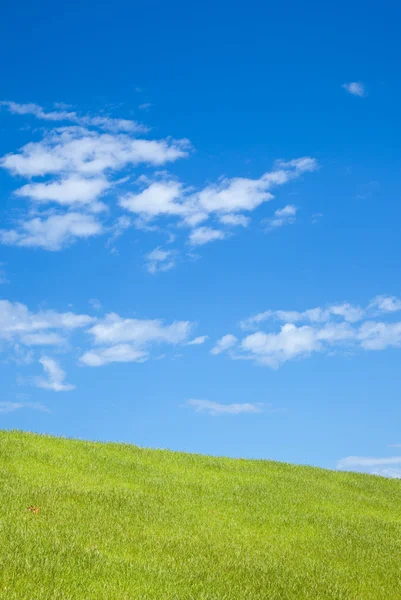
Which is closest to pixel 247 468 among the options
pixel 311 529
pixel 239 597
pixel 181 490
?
pixel 181 490

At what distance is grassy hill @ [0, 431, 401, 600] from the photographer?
1205 centimetres

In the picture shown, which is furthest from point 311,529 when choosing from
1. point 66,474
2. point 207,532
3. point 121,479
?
point 66,474

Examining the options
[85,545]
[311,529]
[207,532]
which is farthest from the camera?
[311,529]

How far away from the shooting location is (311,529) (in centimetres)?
1953

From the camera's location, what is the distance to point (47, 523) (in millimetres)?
15234

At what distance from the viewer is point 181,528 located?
17016mm

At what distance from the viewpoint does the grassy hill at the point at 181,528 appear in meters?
12.0

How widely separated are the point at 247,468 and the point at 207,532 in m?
10.9

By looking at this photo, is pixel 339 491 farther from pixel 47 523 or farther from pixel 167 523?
pixel 47 523

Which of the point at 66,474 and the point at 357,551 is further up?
the point at 66,474

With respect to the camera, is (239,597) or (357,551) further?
(357,551)

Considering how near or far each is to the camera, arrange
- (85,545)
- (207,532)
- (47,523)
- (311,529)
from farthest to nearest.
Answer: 1. (311,529)
2. (207,532)
3. (47,523)
4. (85,545)

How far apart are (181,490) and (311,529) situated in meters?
4.68

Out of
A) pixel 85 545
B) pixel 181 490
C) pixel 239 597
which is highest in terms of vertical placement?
pixel 181 490
